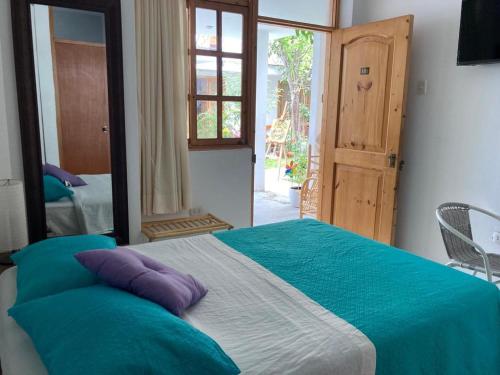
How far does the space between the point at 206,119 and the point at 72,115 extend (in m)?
1.22

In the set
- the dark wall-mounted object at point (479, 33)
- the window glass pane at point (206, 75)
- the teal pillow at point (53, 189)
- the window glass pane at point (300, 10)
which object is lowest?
the teal pillow at point (53, 189)

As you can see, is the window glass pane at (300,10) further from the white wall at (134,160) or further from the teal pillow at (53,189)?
the teal pillow at (53,189)

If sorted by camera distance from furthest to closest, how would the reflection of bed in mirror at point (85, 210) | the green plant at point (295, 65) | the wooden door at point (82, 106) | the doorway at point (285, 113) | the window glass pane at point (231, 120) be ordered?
the green plant at point (295, 65) → the doorway at point (285, 113) → the window glass pane at point (231, 120) → the reflection of bed in mirror at point (85, 210) → the wooden door at point (82, 106)

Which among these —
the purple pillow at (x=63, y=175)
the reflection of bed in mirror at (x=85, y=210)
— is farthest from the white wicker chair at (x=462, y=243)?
the purple pillow at (x=63, y=175)

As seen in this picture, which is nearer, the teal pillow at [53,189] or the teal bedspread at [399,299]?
the teal bedspread at [399,299]

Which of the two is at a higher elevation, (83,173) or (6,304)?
(83,173)

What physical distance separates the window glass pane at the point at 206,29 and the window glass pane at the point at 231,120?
1.56ft

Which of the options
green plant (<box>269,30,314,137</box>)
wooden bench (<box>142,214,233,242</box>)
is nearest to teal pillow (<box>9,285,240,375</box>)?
wooden bench (<box>142,214,233,242</box>)

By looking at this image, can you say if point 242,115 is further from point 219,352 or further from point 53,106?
point 219,352

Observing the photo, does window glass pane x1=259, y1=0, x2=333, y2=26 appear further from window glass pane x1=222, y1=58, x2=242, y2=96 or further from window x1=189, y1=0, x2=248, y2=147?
window glass pane x1=222, y1=58, x2=242, y2=96

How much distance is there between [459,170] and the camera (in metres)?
3.12

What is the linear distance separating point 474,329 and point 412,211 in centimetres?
205

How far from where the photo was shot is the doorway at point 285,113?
5.60 meters

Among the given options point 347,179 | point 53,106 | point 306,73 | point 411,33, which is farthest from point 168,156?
point 306,73
